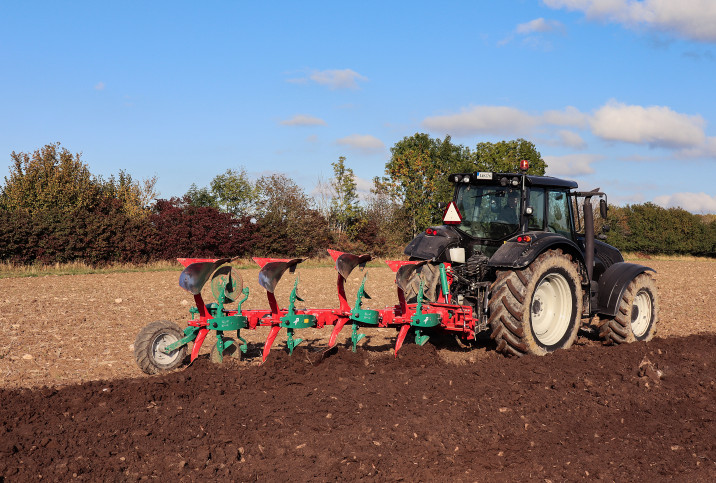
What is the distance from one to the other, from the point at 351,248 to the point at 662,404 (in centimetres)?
2103

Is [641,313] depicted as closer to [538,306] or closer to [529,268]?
[538,306]

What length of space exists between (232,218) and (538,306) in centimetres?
1761

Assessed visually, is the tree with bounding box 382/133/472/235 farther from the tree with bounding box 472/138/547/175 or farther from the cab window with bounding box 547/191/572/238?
the cab window with bounding box 547/191/572/238

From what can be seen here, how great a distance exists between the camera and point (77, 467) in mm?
3609

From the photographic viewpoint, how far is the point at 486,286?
6.54 meters

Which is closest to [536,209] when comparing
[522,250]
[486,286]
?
[522,250]

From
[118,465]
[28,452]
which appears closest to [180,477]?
[118,465]

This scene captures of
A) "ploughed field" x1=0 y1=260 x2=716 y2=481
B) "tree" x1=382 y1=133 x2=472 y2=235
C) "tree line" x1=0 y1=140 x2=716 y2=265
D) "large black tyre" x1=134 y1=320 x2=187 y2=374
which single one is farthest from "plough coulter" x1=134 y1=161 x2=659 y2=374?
"tree" x1=382 y1=133 x2=472 y2=235

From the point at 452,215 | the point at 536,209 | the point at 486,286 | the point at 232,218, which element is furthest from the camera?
the point at 232,218

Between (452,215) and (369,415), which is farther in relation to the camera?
(452,215)

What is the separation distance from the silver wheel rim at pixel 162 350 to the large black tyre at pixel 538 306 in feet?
10.4

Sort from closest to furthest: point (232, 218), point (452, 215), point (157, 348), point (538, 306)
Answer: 1. point (157, 348)
2. point (538, 306)
3. point (452, 215)
4. point (232, 218)

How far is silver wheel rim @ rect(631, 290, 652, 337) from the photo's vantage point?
25.9 feet

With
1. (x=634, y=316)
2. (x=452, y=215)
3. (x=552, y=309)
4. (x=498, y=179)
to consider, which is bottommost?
(x=634, y=316)
